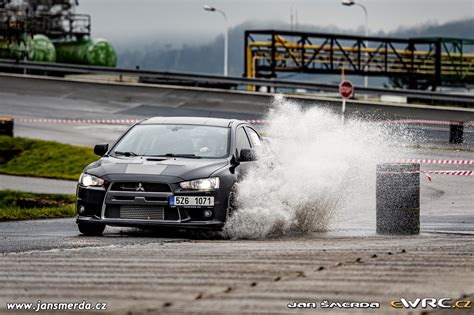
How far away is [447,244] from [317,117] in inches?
273

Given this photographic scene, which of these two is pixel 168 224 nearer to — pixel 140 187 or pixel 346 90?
pixel 140 187

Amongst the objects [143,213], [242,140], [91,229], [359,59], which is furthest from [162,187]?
[359,59]

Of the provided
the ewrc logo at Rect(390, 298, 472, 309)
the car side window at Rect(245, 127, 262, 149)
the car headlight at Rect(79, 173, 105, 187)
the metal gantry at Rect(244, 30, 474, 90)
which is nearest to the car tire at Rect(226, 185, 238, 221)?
the car headlight at Rect(79, 173, 105, 187)

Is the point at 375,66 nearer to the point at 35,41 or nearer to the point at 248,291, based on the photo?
the point at 35,41

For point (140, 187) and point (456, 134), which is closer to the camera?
point (140, 187)

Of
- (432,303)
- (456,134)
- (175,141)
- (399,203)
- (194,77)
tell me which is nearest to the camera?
(432,303)

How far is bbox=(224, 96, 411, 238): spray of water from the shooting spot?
14281 mm

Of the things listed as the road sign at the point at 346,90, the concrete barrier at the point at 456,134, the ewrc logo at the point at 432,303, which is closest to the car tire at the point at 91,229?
the ewrc logo at the point at 432,303

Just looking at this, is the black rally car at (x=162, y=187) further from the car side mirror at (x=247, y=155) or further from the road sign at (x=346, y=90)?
the road sign at (x=346, y=90)

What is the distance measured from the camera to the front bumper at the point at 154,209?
45.0 ft

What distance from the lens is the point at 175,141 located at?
49.2 ft

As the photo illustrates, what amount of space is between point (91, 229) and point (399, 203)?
155 inches

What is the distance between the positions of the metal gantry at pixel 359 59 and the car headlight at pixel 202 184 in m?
55.8

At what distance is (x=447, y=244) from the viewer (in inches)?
457
